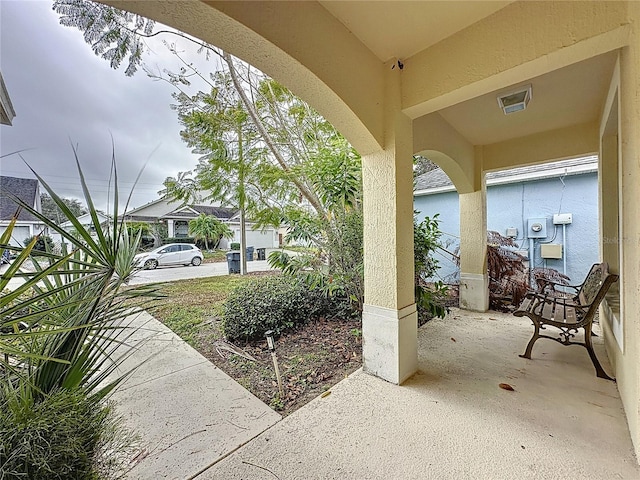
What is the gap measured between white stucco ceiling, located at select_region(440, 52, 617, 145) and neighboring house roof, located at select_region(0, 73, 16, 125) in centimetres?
407

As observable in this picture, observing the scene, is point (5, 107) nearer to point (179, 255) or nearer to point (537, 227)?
point (537, 227)

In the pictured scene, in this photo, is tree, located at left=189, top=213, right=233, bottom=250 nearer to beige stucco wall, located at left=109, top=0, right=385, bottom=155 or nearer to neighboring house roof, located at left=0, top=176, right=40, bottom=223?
beige stucco wall, located at left=109, top=0, right=385, bottom=155

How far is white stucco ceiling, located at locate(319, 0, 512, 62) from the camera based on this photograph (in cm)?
194

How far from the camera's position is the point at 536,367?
2.73 metres

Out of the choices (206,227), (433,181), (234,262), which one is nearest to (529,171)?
(433,181)

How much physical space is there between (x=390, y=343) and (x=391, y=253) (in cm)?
86

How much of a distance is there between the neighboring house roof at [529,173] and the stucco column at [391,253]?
12.4 ft

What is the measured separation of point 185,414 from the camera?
2.13 meters

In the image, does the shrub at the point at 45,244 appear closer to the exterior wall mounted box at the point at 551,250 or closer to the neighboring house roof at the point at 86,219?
the neighboring house roof at the point at 86,219

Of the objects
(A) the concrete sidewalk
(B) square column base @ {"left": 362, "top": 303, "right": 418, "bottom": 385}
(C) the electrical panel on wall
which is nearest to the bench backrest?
(B) square column base @ {"left": 362, "top": 303, "right": 418, "bottom": 385}

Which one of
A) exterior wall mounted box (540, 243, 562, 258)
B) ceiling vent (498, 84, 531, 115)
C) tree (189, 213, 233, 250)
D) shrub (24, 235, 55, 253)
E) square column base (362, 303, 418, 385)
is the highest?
ceiling vent (498, 84, 531, 115)

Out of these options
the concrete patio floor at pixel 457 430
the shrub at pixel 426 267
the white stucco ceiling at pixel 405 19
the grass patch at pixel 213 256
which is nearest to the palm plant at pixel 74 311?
the concrete patio floor at pixel 457 430

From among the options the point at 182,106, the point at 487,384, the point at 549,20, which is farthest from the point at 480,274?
the point at 182,106

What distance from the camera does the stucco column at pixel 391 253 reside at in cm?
246
